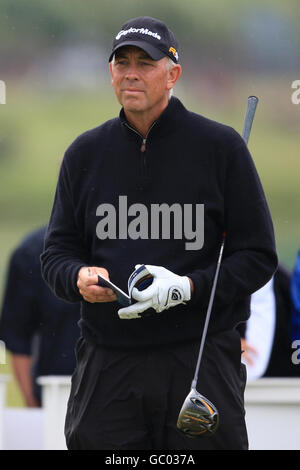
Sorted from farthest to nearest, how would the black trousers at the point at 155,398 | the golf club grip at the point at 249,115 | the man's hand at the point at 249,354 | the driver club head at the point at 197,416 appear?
the man's hand at the point at 249,354
the golf club grip at the point at 249,115
the black trousers at the point at 155,398
the driver club head at the point at 197,416

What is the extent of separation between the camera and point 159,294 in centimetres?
284

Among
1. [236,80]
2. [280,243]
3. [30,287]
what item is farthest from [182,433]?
[236,80]

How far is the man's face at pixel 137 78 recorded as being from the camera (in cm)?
297

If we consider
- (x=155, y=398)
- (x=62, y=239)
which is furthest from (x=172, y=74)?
(x=155, y=398)

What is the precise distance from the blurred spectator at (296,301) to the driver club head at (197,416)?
7.42 ft

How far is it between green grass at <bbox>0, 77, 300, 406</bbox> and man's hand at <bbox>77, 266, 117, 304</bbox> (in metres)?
6.50

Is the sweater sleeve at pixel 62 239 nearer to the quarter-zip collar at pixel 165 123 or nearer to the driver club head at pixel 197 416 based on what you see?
the quarter-zip collar at pixel 165 123

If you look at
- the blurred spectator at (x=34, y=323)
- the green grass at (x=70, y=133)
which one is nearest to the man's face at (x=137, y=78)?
the blurred spectator at (x=34, y=323)

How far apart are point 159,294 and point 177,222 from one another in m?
0.24

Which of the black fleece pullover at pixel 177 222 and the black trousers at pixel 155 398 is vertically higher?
the black fleece pullover at pixel 177 222

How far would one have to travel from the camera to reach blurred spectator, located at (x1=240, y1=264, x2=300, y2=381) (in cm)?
506

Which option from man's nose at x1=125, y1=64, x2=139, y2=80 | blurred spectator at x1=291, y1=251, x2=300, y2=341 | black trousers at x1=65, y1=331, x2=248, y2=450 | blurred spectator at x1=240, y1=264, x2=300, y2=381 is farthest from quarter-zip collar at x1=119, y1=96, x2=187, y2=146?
blurred spectator at x1=291, y1=251, x2=300, y2=341

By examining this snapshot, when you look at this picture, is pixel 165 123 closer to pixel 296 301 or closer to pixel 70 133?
pixel 296 301

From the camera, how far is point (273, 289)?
5230 millimetres
